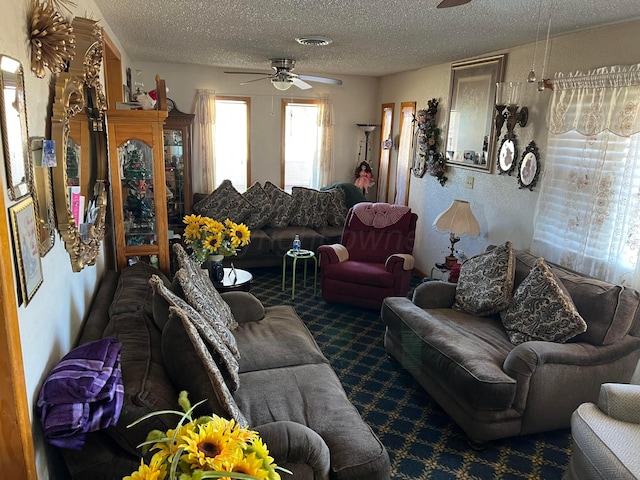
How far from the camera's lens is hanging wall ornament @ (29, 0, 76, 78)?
56.7 inches

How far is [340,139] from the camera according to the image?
21.5 feet

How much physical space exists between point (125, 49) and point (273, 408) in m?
4.02

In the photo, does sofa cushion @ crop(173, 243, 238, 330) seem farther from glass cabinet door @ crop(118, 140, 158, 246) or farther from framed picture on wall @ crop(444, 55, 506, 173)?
framed picture on wall @ crop(444, 55, 506, 173)

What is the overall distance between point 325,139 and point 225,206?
5.93 feet

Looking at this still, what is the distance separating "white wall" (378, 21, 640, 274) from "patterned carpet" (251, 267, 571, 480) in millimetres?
1442

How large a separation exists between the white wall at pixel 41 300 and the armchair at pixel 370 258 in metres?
2.61

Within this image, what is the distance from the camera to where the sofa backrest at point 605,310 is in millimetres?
2561

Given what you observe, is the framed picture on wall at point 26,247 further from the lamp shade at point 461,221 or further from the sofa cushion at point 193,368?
the lamp shade at point 461,221

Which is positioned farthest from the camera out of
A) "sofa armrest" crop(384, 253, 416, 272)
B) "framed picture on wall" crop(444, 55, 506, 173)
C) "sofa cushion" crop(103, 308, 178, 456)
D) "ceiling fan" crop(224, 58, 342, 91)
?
"ceiling fan" crop(224, 58, 342, 91)

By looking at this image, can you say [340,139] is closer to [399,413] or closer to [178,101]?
[178,101]

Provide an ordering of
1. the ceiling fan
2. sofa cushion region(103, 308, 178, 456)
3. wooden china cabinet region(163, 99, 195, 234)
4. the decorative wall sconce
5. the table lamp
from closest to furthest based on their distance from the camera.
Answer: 1. sofa cushion region(103, 308, 178, 456)
2. the decorative wall sconce
3. the table lamp
4. the ceiling fan
5. wooden china cabinet region(163, 99, 195, 234)

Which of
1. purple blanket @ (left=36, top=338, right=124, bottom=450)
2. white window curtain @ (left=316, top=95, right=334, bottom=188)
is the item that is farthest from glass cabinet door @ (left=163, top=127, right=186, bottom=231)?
purple blanket @ (left=36, top=338, right=124, bottom=450)

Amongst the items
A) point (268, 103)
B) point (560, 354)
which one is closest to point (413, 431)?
point (560, 354)

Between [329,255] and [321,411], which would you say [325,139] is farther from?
[321,411]
